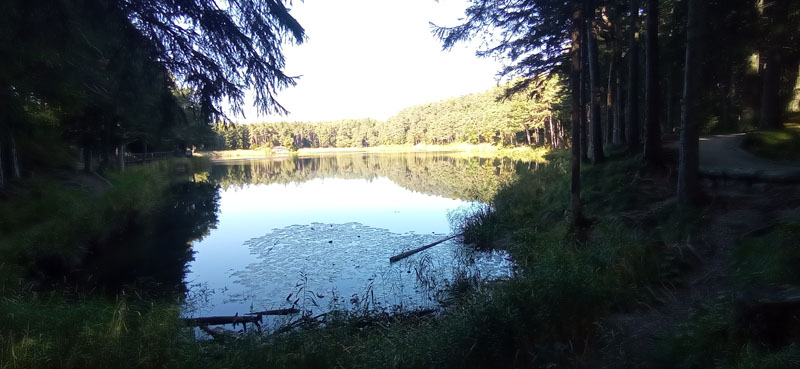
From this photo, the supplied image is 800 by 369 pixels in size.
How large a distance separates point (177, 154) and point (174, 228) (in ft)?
144

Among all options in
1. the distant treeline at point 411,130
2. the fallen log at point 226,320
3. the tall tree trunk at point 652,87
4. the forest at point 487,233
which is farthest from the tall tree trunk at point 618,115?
the distant treeline at point 411,130

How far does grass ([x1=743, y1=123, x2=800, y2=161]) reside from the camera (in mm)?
8812

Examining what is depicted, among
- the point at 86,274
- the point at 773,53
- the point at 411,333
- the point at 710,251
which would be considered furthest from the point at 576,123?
the point at 86,274

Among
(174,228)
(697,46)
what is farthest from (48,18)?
(174,228)

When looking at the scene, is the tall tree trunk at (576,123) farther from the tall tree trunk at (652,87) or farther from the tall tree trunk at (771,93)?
the tall tree trunk at (771,93)

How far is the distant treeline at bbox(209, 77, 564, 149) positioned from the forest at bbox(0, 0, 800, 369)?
4270cm

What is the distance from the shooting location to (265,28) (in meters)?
4.27

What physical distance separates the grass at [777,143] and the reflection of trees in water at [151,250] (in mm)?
14512

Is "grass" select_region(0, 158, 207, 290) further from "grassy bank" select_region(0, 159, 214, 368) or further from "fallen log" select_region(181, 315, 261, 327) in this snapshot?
"fallen log" select_region(181, 315, 261, 327)

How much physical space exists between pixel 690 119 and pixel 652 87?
10.1 feet

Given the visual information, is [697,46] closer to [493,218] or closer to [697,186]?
[697,186]

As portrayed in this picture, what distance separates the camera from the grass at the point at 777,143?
28.9 feet

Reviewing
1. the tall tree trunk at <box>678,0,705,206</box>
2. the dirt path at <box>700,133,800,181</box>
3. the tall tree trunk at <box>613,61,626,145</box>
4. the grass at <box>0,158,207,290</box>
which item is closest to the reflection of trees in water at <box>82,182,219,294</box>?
the grass at <box>0,158,207,290</box>

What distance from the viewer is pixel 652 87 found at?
31.7 ft
